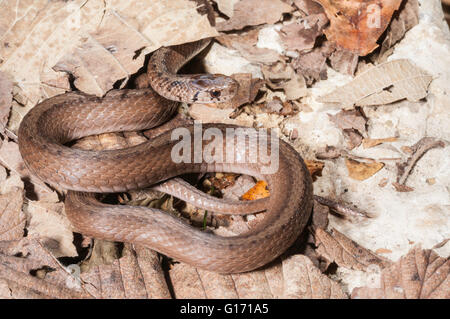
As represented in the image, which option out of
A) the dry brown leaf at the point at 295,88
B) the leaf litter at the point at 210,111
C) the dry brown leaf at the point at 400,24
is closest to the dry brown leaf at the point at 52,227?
the leaf litter at the point at 210,111

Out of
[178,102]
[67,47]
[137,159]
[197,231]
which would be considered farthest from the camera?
[178,102]

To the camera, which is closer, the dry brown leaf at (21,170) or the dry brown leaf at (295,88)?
the dry brown leaf at (21,170)

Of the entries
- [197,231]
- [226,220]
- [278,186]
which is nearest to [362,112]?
[278,186]

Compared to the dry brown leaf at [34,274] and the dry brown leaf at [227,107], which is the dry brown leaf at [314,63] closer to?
the dry brown leaf at [227,107]

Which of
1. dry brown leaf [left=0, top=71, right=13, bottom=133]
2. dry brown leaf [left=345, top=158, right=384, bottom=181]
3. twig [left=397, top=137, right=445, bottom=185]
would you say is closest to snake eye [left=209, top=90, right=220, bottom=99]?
dry brown leaf [left=345, top=158, right=384, bottom=181]

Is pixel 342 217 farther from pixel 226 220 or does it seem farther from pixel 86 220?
pixel 86 220
